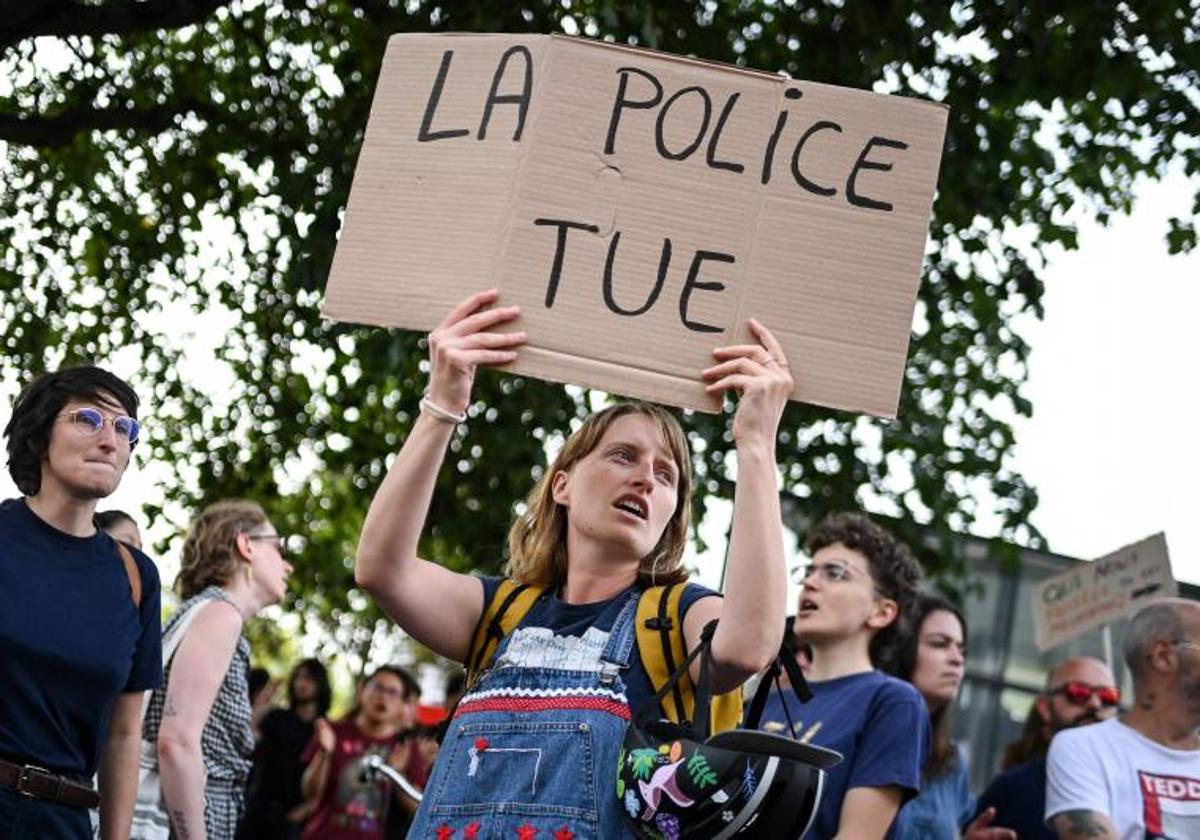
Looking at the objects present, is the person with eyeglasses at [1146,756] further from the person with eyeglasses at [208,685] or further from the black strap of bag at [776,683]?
the person with eyeglasses at [208,685]

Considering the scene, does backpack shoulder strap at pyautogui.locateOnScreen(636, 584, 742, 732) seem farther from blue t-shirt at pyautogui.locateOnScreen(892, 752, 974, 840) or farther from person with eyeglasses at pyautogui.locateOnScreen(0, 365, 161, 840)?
blue t-shirt at pyautogui.locateOnScreen(892, 752, 974, 840)

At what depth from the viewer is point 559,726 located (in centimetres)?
354

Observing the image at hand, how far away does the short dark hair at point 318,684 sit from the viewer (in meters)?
11.3

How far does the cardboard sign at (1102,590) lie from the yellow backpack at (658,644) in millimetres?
5817

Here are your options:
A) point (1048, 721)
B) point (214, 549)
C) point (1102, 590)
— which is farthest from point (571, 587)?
point (1102, 590)

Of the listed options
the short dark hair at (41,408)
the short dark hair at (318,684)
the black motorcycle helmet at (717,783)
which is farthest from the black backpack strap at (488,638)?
the short dark hair at (318,684)

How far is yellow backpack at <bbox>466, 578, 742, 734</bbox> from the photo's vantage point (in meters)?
3.59

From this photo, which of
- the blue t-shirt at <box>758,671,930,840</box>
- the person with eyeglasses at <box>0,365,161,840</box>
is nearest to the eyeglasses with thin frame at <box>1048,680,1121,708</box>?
the blue t-shirt at <box>758,671,930,840</box>

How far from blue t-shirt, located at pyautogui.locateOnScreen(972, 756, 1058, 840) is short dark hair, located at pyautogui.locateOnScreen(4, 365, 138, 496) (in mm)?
3468

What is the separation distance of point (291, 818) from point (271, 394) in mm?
4487

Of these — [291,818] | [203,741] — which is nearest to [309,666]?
[291,818]

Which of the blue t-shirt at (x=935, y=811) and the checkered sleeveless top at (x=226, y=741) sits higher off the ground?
the blue t-shirt at (x=935, y=811)

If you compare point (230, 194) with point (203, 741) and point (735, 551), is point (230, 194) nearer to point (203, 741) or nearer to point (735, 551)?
point (203, 741)

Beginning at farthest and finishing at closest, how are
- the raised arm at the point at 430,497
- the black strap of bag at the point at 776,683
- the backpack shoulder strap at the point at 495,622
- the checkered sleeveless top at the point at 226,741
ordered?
1. the checkered sleeveless top at the point at 226,741
2. the backpack shoulder strap at the point at 495,622
3. the raised arm at the point at 430,497
4. the black strap of bag at the point at 776,683
